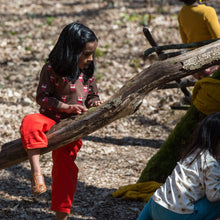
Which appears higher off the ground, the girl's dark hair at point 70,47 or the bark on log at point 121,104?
the girl's dark hair at point 70,47

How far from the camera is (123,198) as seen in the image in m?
4.18

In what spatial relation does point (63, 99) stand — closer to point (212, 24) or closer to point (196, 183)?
point (196, 183)

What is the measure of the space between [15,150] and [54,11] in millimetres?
8267

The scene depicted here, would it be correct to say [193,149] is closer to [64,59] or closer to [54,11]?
[64,59]

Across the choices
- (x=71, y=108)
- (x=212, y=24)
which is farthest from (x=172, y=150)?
(x=212, y=24)

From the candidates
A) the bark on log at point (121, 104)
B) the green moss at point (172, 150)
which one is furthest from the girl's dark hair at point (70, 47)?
the green moss at point (172, 150)

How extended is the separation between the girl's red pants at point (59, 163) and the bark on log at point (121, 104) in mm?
97

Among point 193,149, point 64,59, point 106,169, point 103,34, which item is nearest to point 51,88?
point 64,59

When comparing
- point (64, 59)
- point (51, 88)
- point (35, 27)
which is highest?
point (35, 27)

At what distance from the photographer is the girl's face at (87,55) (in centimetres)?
294

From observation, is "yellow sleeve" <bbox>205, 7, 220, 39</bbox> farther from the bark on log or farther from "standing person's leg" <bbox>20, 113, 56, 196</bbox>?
"standing person's leg" <bbox>20, 113, 56, 196</bbox>

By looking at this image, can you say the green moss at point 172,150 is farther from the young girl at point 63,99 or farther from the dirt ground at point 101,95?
the young girl at point 63,99

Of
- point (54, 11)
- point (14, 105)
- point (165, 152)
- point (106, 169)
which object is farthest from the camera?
point (54, 11)

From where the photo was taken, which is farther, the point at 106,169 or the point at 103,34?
the point at 103,34
